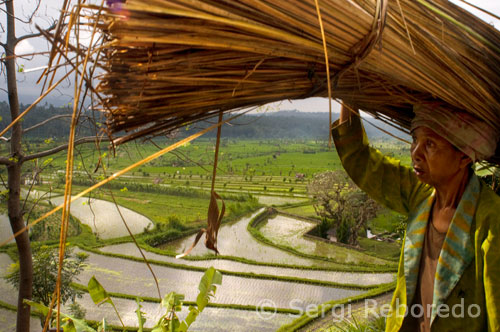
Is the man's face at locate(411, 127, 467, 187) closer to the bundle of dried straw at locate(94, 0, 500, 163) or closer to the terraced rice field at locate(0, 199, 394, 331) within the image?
the bundle of dried straw at locate(94, 0, 500, 163)

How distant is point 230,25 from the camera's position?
19.2 inches

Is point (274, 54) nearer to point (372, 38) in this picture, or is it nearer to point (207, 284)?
point (372, 38)

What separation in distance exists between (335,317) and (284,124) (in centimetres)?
2883

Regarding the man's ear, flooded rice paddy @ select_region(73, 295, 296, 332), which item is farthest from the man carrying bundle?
flooded rice paddy @ select_region(73, 295, 296, 332)

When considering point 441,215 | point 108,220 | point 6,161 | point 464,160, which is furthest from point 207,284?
point 108,220

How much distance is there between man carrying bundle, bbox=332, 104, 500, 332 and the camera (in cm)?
77

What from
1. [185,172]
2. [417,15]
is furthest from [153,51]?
[185,172]

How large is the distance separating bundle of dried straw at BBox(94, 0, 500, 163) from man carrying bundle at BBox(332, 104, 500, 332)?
103 millimetres

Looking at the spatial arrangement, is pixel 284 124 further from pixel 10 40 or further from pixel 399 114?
pixel 399 114

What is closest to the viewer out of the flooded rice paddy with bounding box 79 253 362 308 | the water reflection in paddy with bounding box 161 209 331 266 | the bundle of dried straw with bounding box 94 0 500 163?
the bundle of dried straw with bounding box 94 0 500 163

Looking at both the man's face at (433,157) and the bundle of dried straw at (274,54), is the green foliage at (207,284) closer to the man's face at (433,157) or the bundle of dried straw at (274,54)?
the man's face at (433,157)

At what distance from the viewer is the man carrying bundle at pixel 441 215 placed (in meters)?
0.77

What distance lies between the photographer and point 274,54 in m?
0.54

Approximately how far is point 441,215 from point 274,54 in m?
0.65
